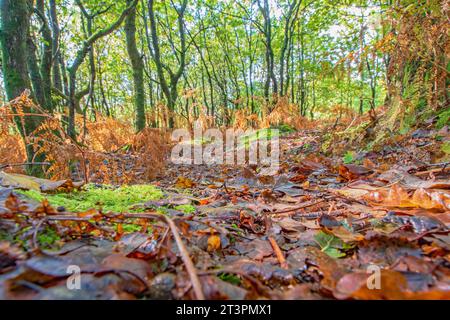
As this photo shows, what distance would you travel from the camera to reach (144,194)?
Answer: 177 cm

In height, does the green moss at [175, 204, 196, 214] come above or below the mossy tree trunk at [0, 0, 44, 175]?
below

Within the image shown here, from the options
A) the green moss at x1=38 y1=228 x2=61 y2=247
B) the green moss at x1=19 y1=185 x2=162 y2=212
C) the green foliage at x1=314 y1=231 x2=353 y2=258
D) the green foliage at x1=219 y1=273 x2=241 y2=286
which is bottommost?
the green foliage at x1=314 y1=231 x2=353 y2=258

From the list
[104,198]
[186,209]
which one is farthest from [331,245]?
[104,198]

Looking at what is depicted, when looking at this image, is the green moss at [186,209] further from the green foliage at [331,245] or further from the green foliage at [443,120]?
the green foliage at [443,120]

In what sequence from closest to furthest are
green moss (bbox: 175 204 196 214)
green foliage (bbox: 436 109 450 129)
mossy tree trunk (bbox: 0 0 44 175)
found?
green moss (bbox: 175 204 196 214)
mossy tree trunk (bbox: 0 0 44 175)
green foliage (bbox: 436 109 450 129)

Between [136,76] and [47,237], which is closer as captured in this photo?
[47,237]

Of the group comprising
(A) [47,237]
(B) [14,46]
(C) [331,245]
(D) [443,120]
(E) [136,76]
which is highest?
(E) [136,76]

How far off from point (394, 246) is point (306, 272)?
30 centimetres

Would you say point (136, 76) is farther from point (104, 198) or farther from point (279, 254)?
point (279, 254)

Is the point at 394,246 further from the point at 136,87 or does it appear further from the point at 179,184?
the point at 136,87

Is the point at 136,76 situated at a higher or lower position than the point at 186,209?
higher

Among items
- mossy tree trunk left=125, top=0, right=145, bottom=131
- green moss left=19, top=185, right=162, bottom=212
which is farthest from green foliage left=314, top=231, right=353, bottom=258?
mossy tree trunk left=125, top=0, right=145, bottom=131

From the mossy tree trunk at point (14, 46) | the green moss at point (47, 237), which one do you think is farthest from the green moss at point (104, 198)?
the mossy tree trunk at point (14, 46)

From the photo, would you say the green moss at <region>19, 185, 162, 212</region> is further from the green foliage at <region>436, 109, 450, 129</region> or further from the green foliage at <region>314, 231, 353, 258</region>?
the green foliage at <region>436, 109, 450, 129</region>
